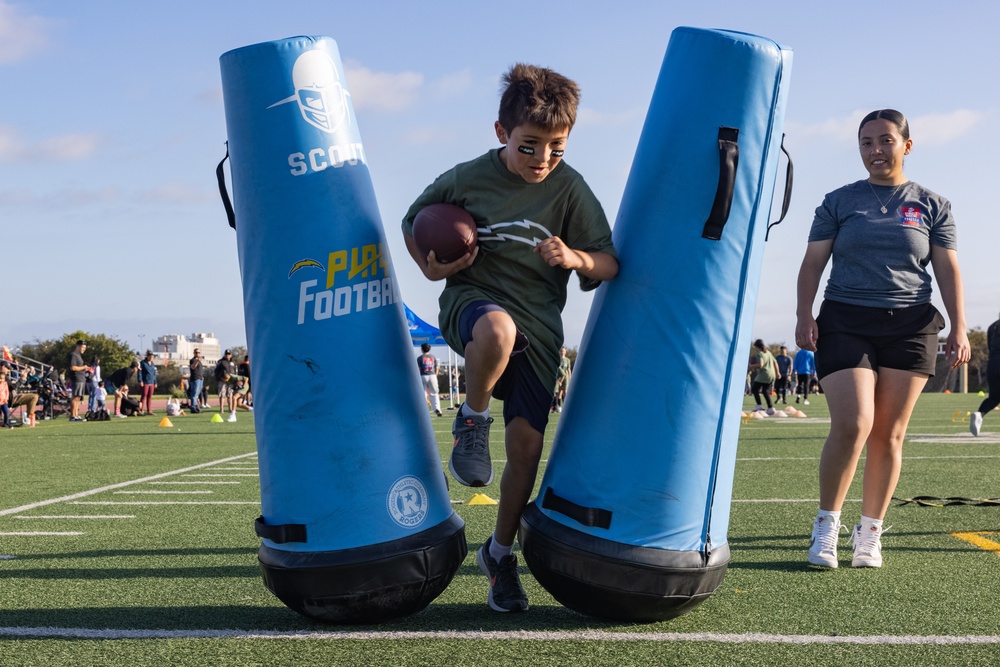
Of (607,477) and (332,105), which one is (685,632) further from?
(332,105)

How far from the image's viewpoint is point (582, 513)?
323 centimetres

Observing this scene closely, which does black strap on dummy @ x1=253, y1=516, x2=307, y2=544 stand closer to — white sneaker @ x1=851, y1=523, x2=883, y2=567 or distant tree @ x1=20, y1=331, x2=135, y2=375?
white sneaker @ x1=851, y1=523, x2=883, y2=567

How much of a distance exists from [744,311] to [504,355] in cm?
87

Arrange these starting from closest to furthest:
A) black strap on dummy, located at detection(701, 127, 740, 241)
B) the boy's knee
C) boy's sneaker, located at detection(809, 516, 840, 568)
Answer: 1. the boy's knee
2. black strap on dummy, located at detection(701, 127, 740, 241)
3. boy's sneaker, located at detection(809, 516, 840, 568)

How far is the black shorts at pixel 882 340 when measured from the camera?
4.27 metres

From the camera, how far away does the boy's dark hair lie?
10.4ft

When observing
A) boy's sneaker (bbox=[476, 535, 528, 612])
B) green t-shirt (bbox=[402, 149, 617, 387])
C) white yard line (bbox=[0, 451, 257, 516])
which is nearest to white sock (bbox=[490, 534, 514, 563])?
boy's sneaker (bbox=[476, 535, 528, 612])

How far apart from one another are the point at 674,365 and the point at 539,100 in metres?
0.98

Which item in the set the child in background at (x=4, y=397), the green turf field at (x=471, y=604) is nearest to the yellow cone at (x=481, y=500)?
the green turf field at (x=471, y=604)

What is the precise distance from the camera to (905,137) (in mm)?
4426

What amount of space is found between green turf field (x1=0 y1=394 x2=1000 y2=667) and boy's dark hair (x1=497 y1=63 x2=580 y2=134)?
110 cm

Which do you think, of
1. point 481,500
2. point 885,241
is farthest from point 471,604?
point 481,500

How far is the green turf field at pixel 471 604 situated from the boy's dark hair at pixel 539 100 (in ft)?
3.60

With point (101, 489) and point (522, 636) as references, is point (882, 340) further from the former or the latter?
point (101, 489)
